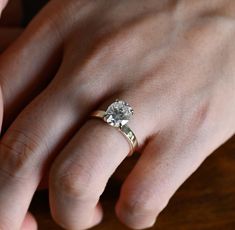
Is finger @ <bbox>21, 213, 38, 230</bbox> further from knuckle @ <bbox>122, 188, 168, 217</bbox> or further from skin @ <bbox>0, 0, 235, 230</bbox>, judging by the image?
knuckle @ <bbox>122, 188, 168, 217</bbox>

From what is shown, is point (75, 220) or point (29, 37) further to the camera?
point (29, 37)

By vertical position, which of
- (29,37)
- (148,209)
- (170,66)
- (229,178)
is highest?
(29,37)

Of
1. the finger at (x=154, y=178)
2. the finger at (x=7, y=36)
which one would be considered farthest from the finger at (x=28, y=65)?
the finger at (x=154, y=178)

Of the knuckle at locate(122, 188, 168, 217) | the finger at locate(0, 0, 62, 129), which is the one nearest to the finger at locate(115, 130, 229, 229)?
the knuckle at locate(122, 188, 168, 217)

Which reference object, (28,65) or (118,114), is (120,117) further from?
(28,65)

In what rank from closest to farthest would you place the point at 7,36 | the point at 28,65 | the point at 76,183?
the point at 76,183, the point at 28,65, the point at 7,36

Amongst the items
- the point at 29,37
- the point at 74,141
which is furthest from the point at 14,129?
the point at 29,37

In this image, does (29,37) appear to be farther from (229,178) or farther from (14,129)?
(229,178)

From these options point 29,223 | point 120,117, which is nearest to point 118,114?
point 120,117
